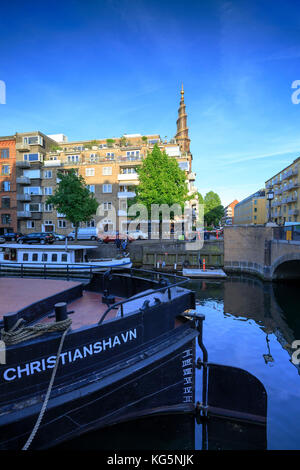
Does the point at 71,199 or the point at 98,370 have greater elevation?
the point at 71,199

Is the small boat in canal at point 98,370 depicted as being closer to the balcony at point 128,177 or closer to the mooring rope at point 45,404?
the mooring rope at point 45,404

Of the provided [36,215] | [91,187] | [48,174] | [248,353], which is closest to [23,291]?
[248,353]

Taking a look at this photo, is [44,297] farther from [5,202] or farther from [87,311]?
[5,202]

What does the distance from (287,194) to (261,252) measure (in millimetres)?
45477

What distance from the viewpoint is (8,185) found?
159ft

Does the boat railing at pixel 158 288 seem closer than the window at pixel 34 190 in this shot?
Yes

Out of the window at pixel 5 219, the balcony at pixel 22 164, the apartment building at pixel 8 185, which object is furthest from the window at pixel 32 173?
the window at pixel 5 219

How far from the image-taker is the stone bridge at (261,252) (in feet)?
70.3

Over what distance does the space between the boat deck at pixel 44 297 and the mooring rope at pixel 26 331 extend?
1.43m

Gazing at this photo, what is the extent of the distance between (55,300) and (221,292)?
55.0ft

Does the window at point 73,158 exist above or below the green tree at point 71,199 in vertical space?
above
